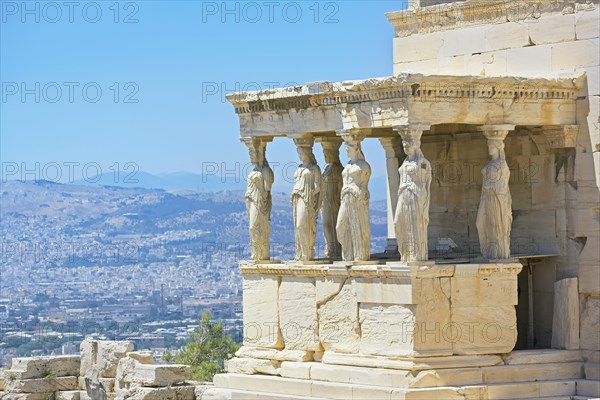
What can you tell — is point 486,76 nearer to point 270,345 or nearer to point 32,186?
point 270,345

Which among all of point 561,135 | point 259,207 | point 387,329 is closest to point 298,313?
point 259,207

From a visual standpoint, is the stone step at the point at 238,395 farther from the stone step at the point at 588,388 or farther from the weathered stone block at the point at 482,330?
the stone step at the point at 588,388

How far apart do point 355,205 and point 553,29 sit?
3391 mm

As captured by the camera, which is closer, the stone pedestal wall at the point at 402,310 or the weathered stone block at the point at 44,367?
the stone pedestal wall at the point at 402,310

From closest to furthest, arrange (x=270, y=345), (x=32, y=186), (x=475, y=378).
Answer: (x=475, y=378) → (x=270, y=345) → (x=32, y=186)

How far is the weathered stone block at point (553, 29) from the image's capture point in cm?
2464

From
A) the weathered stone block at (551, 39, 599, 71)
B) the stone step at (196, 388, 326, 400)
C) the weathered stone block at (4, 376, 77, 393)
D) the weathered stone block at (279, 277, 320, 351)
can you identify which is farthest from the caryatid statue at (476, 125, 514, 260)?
the weathered stone block at (4, 376, 77, 393)

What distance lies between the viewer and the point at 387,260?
25.6 meters

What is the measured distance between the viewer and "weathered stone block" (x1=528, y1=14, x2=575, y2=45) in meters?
24.6

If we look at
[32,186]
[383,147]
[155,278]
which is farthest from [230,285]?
[383,147]

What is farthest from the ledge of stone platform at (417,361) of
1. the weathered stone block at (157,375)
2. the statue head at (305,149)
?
the weathered stone block at (157,375)

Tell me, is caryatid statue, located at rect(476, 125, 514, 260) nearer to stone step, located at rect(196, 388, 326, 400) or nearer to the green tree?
stone step, located at rect(196, 388, 326, 400)

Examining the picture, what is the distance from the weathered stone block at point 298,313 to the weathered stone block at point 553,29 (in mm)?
4224

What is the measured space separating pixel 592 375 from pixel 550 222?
6.70 ft
